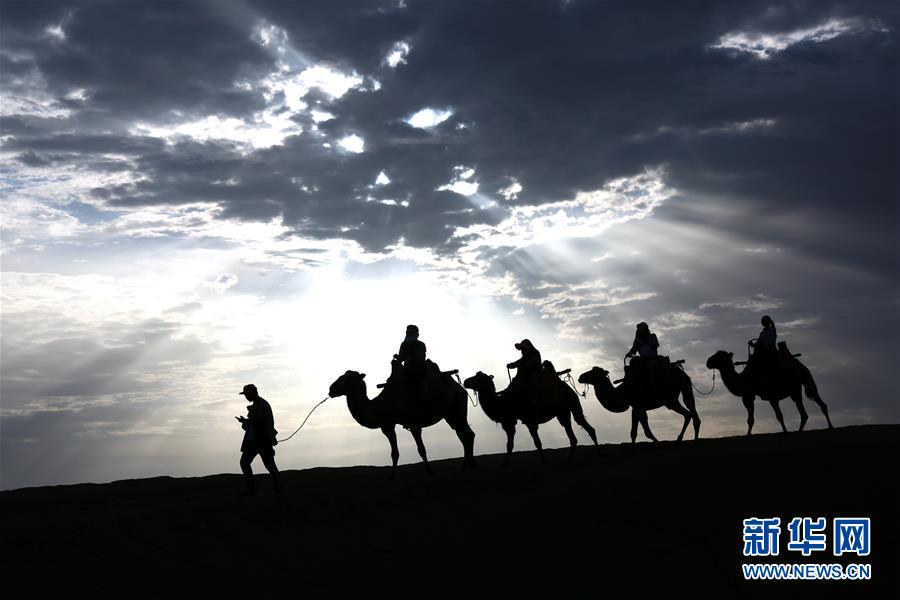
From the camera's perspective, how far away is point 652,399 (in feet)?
72.5

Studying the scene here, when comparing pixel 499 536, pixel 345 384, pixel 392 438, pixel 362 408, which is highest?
pixel 345 384

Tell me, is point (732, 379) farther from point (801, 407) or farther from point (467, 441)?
point (467, 441)

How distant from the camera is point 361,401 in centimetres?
2114

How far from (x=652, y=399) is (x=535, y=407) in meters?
2.98

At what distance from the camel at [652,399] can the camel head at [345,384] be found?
20.0ft

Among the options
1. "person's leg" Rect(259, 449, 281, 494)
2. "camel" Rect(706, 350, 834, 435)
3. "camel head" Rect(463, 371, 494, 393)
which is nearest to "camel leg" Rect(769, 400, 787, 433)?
"camel" Rect(706, 350, 834, 435)

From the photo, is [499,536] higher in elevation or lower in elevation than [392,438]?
lower

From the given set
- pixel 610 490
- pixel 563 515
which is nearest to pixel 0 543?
pixel 563 515

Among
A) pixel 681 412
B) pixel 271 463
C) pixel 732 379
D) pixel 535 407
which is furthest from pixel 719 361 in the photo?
pixel 271 463

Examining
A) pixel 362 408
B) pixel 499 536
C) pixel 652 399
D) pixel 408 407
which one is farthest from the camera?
pixel 652 399

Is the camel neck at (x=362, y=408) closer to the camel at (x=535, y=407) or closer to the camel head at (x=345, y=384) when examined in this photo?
the camel head at (x=345, y=384)

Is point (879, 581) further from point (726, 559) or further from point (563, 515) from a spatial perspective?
point (563, 515)

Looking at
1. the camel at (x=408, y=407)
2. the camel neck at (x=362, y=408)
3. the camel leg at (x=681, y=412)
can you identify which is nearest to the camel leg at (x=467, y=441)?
the camel at (x=408, y=407)

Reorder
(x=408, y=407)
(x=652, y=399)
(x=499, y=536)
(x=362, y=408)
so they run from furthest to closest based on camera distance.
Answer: (x=652, y=399), (x=362, y=408), (x=408, y=407), (x=499, y=536)
